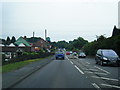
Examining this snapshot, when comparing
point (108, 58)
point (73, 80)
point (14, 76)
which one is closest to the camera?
point (73, 80)

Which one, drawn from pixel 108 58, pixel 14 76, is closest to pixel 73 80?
pixel 14 76

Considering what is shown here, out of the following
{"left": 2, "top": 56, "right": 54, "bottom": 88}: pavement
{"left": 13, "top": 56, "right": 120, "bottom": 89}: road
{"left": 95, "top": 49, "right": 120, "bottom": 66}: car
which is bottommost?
{"left": 13, "top": 56, "right": 120, "bottom": 89}: road

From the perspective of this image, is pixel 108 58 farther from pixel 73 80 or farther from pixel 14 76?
pixel 14 76

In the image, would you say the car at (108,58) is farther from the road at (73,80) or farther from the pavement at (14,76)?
the pavement at (14,76)

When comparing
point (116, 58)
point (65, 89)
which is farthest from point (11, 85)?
point (116, 58)

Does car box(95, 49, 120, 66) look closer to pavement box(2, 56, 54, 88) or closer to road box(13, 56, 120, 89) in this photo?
road box(13, 56, 120, 89)

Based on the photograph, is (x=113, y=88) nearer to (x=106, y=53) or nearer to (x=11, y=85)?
(x=11, y=85)

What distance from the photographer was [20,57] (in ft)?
84.5

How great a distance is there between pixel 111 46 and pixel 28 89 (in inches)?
969

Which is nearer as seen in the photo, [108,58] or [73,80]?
[73,80]

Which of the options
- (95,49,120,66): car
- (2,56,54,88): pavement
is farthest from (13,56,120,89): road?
(95,49,120,66): car

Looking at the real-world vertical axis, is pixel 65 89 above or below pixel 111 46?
below

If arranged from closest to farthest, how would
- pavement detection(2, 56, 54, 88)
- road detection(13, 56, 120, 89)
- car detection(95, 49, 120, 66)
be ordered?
road detection(13, 56, 120, 89), pavement detection(2, 56, 54, 88), car detection(95, 49, 120, 66)

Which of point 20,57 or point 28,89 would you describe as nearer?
point 28,89
